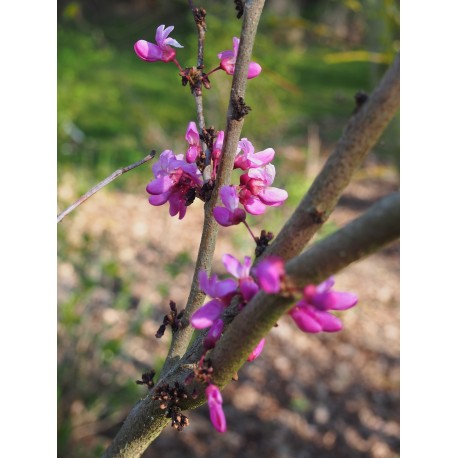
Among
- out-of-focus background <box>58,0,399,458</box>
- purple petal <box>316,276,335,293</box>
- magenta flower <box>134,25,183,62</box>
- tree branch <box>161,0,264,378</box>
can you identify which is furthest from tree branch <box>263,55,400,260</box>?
out-of-focus background <box>58,0,399,458</box>

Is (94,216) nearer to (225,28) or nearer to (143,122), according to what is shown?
(143,122)

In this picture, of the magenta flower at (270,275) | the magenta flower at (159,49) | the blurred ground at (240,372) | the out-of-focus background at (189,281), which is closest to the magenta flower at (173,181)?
the magenta flower at (159,49)

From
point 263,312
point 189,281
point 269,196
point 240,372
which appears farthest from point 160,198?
point 189,281

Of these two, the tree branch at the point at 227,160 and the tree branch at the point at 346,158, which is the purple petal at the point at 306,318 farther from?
the tree branch at the point at 227,160

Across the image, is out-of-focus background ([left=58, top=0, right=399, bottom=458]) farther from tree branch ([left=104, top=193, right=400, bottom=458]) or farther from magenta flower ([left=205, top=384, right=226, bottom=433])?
magenta flower ([left=205, top=384, right=226, bottom=433])

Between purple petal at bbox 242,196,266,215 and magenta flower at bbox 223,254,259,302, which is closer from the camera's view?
magenta flower at bbox 223,254,259,302
